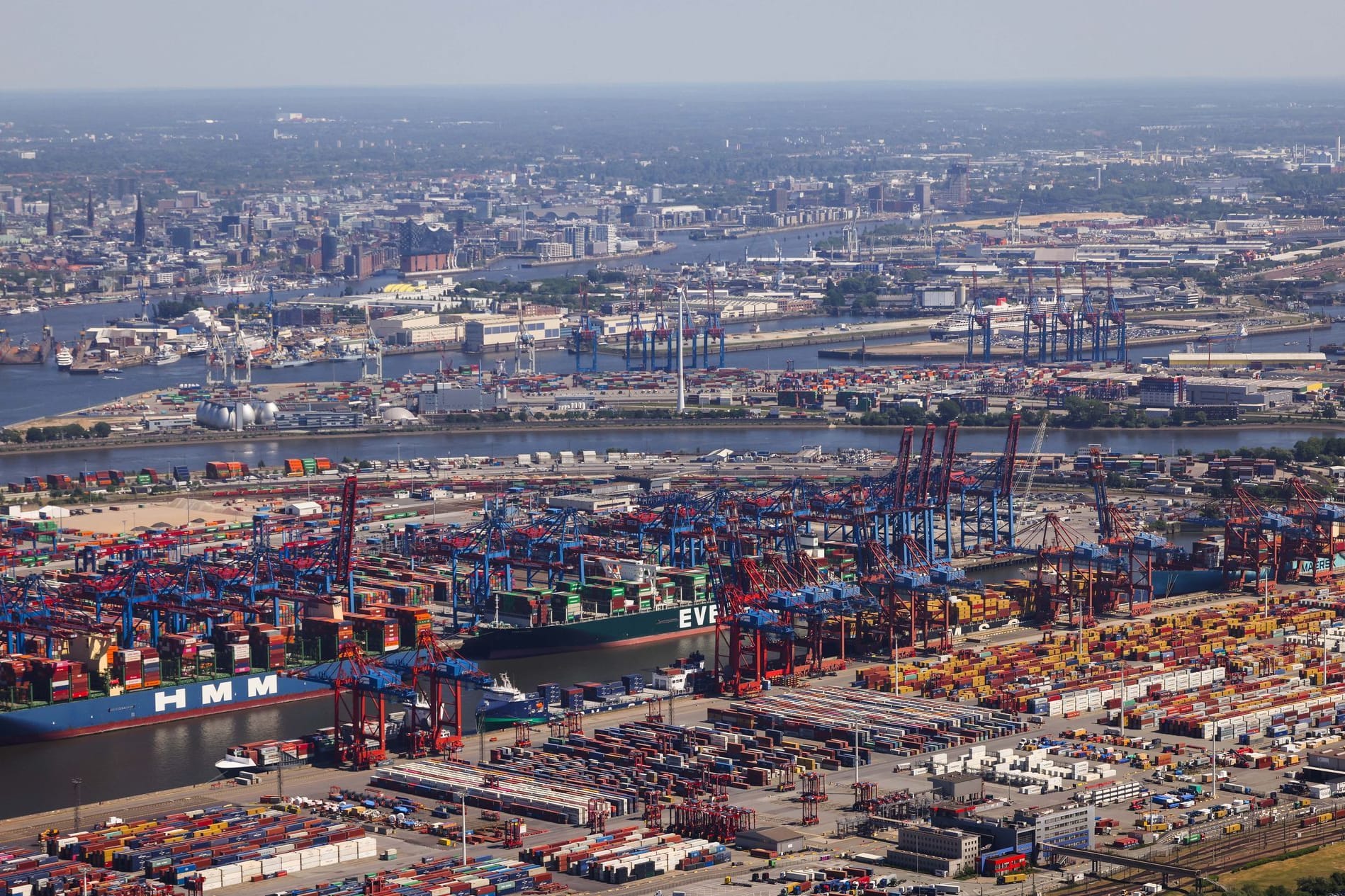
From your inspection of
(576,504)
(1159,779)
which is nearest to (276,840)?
(1159,779)

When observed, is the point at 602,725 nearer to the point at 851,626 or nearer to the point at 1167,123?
the point at 851,626

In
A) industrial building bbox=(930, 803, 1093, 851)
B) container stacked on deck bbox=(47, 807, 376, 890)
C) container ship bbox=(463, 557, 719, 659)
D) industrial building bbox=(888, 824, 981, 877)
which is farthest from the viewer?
container ship bbox=(463, 557, 719, 659)

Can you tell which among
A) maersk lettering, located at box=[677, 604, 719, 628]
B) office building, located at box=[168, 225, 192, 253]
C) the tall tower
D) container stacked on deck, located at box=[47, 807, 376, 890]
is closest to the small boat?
office building, located at box=[168, 225, 192, 253]

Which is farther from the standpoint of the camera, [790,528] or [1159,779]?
[790,528]

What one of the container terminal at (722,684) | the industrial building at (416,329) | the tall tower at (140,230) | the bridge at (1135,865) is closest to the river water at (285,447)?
the container terminal at (722,684)

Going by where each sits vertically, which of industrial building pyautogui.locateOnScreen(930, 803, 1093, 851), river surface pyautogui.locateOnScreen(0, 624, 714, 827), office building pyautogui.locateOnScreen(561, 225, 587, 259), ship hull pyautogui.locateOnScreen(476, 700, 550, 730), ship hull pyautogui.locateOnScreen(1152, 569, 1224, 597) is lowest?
office building pyautogui.locateOnScreen(561, 225, 587, 259)

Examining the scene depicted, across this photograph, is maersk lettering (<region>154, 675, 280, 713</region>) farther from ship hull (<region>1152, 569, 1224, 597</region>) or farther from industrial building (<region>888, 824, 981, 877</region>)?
ship hull (<region>1152, 569, 1224, 597</region>)

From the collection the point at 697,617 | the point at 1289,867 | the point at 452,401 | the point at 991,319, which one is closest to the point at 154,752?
the point at 697,617

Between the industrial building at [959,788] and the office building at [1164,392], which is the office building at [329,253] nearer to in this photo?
the office building at [1164,392]
